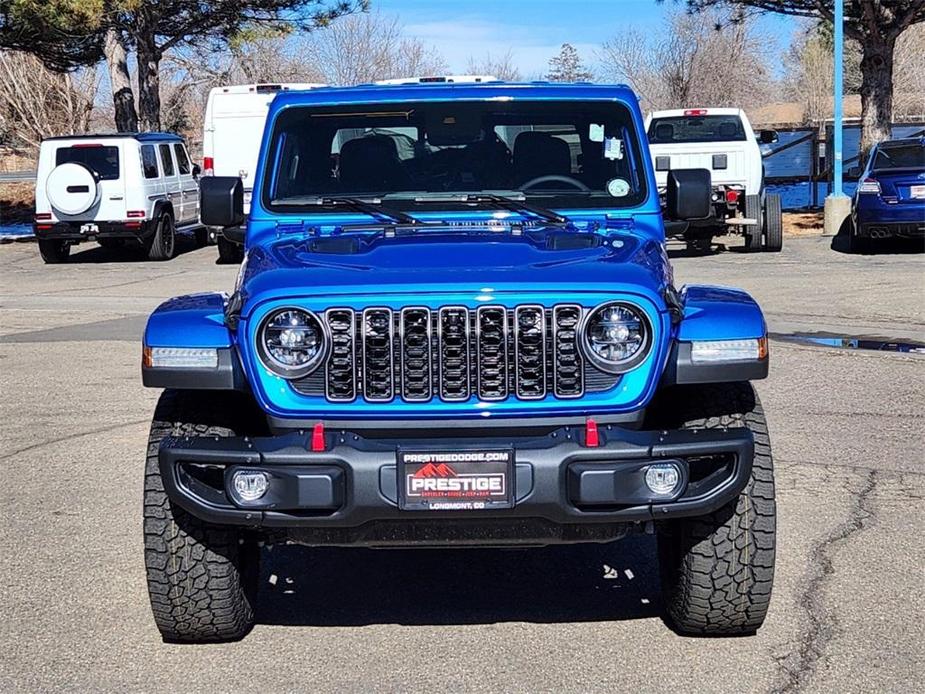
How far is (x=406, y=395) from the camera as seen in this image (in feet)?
14.0

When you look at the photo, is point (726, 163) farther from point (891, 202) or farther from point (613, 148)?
point (613, 148)

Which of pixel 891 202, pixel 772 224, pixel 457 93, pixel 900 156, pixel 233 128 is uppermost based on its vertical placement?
pixel 457 93

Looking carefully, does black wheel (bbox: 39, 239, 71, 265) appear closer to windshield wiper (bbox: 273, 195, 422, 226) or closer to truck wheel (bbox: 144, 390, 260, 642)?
windshield wiper (bbox: 273, 195, 422, 226)

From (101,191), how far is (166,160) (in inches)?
69.3

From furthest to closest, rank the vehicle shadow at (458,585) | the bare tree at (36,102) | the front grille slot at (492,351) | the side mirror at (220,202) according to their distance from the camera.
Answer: the bare tree at (36,102)
the side mirror at (220,202)
the vehicle shadow at (458,585)
the front grille slot at (492,351)

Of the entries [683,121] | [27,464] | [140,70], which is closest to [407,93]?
[27,464]

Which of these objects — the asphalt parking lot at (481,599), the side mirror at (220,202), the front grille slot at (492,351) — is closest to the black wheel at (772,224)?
the asphalt parking lot at (481,599)

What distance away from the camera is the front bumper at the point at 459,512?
4.08 meters

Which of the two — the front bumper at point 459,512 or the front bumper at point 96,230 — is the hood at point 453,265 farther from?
the front bumper at point 96,230

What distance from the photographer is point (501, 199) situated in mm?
5461

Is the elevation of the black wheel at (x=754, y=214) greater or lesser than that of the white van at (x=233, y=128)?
lesser

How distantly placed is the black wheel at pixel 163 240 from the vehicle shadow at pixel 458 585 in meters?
16.7

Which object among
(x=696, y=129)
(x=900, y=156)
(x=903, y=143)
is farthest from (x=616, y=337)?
(x=696, y=129)

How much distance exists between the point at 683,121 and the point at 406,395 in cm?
1614
